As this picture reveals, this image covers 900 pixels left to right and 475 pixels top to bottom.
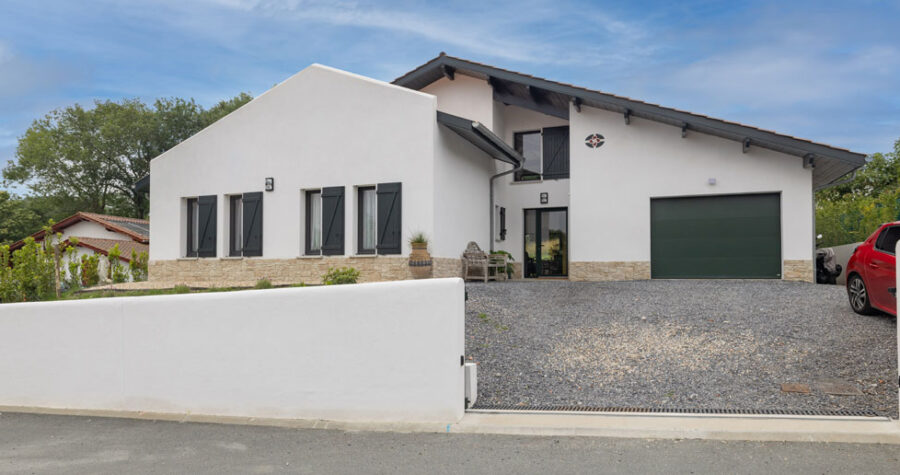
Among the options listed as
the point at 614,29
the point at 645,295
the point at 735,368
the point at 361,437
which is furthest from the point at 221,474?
the point at 614,29

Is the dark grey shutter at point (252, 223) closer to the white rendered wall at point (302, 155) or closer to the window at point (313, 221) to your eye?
the white rendered wall at point (302, 155)

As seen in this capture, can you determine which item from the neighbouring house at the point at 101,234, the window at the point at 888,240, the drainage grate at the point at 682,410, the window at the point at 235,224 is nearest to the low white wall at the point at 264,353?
the drainage grate at the point at 682,410

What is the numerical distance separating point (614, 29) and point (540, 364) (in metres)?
9.35

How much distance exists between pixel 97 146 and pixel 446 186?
29.4 metres

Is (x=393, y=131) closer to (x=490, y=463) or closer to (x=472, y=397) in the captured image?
(x=472, y=397)

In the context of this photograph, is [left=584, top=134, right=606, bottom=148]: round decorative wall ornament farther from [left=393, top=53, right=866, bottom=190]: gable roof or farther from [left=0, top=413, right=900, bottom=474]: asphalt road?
[left=0, top=413, right=900, bottom=474]: asphalt road

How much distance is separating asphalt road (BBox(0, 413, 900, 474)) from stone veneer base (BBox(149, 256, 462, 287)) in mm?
7187

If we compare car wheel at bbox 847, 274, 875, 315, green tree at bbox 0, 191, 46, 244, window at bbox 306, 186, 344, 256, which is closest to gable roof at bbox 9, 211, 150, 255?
green tree at bbox 0, 191, 46, 244

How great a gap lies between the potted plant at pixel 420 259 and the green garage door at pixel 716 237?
17.8ft

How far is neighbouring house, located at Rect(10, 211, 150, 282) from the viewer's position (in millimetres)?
23172

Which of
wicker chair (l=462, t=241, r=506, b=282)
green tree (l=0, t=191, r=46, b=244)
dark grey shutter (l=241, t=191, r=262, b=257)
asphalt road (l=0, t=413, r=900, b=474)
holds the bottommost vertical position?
asphalt road (l=0, t=413, r=900, b=474)

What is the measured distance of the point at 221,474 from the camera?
4062 millimetres

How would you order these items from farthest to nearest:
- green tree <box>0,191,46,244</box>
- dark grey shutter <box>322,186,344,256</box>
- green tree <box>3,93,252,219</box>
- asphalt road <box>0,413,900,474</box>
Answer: green tree <box>3,93,252,219</box> → green tree <box>0,191,46,244</box> → dark grey shutter <box>322,186,344,256</box> → asphalt road <box>0,413,900,474</box>

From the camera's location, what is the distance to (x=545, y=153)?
16.1 meters
